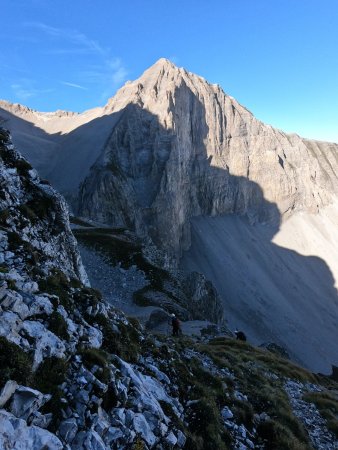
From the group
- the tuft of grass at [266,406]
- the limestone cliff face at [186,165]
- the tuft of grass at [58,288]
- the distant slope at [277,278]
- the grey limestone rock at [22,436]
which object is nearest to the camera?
the grey limestone rock at [22,436]

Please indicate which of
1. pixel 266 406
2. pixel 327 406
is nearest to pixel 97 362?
pixel 266 406

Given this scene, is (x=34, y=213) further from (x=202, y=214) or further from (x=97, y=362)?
(x=202, y=214)

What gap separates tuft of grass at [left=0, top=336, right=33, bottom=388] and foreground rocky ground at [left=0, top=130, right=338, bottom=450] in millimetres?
21

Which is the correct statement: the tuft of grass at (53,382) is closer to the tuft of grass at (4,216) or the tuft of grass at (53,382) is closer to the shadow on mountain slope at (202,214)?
the tuft of grass at (4,216)

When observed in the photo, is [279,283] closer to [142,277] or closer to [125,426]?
[142,277]

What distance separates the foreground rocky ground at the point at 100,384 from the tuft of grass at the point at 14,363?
21mm

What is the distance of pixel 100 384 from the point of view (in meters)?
9.60

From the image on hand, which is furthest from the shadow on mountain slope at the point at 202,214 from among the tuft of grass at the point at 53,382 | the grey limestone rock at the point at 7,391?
the grey limestone rock at the point at 7,391

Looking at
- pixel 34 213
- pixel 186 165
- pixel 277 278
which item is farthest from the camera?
pixel 186 165

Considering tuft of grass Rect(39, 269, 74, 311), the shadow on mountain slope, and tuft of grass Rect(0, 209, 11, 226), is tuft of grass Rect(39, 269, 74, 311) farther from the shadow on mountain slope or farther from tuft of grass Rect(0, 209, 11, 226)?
the shadow on mountain slope

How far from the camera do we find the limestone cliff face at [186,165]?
10042cm

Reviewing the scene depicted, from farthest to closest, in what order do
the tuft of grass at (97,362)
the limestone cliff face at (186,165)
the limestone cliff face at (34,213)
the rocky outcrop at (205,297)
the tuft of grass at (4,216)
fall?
1. the limestone cliff face at (186,165)
2. the rocky outcrop at (205,297)
3. the limestone cliff face at (34,213)
4. the tuft of grass at (4,216)
5. the tuft of grass at (97,362)

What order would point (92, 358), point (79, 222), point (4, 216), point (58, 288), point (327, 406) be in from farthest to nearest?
point (79, 222) → point (327, 406) → point (4, 216) → point (58, 288) → point (92, 358)

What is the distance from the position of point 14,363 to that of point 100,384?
239 centimetres
